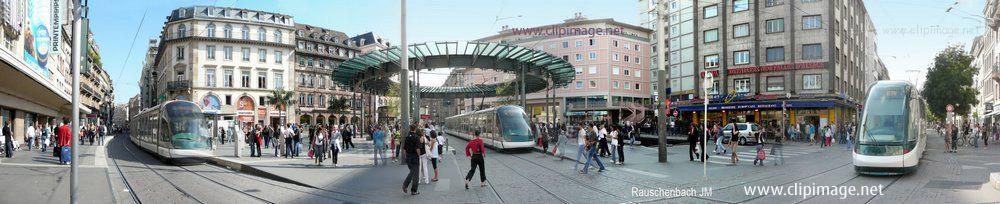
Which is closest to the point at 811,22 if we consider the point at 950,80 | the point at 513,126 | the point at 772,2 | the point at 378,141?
the point at 772,2

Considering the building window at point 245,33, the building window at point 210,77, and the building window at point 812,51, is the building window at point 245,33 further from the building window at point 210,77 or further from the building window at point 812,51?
the building window at point 812,51

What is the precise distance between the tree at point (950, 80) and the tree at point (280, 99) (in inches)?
2367

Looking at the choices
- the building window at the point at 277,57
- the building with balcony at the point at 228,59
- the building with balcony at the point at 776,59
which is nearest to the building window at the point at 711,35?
the building with balcony at the point at 776,59

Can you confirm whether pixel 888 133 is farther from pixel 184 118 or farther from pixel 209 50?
pixel 209 50

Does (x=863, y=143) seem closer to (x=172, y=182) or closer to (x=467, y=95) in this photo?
(x=172, y=182)

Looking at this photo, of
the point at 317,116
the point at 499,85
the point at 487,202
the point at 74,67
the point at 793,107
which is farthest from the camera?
the point at 317,116

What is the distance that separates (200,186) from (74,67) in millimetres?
6584

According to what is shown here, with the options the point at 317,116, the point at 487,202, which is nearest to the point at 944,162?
the point at 487,202

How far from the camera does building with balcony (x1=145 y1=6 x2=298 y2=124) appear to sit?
65438 millimetres

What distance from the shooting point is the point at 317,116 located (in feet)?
267

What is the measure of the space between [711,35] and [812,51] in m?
7.86

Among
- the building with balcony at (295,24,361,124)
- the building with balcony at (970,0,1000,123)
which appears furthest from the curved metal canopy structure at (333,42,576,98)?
the building with balcony at (295,24,361,124)

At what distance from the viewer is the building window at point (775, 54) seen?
1805 inches

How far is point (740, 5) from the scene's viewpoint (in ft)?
156
